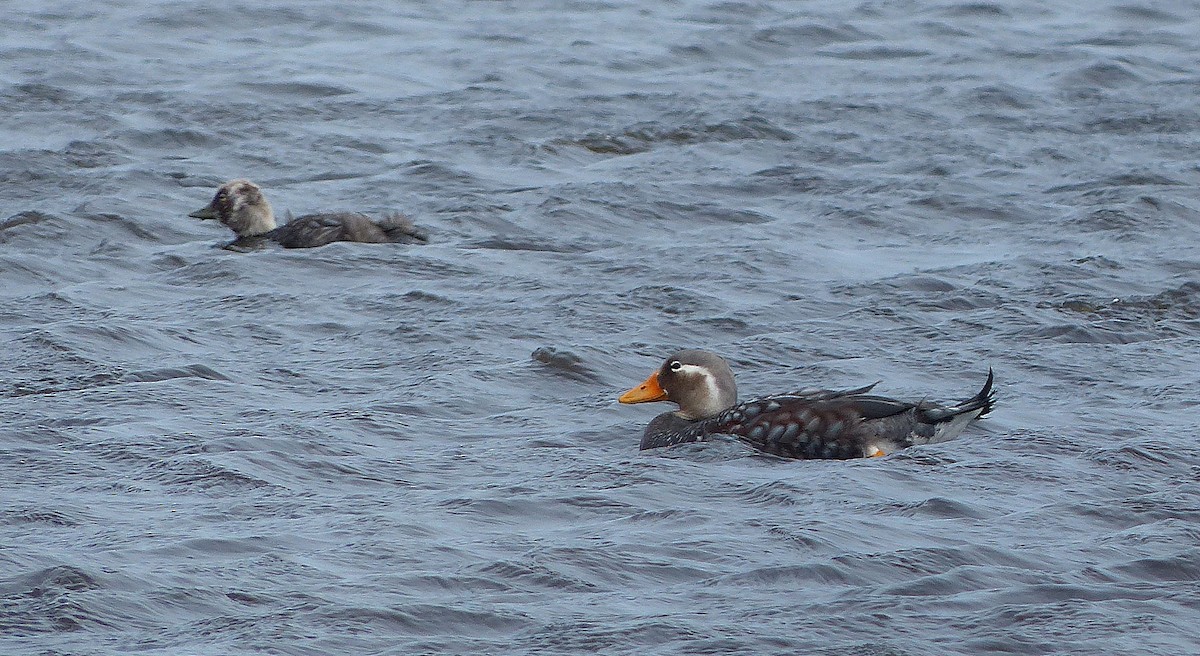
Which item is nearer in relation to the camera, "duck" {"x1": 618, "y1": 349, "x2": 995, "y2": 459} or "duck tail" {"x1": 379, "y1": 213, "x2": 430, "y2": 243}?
"duck" {"x1": 618, "y1": 349, "x2": 995, "y2": 459}

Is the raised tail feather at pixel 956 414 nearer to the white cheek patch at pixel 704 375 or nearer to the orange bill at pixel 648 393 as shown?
the white cheek patch at pixel 704 375

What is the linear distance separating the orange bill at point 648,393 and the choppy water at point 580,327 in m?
0.17

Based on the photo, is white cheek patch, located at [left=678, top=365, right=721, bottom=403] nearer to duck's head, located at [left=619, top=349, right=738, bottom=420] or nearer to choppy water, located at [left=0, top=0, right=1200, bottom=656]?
duck's head, located at [left=619, top=349, right=738, bottom=420]

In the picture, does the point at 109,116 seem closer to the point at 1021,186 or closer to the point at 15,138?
the point at 15,138

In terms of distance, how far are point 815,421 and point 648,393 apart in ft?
3.10

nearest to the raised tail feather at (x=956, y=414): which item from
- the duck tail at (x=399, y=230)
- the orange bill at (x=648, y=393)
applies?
the orange bill at (x=648, y=393)

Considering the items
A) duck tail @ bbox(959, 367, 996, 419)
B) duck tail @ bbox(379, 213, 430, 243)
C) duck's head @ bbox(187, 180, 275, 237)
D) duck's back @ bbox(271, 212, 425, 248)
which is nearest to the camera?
duck tail @ bbox(959, 367, 996, 419)

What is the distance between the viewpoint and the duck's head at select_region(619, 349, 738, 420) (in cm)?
990

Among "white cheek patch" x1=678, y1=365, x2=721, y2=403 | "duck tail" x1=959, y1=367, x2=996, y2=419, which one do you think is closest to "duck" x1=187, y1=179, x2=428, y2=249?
"white cheek patch" x1=678, y1=365, x2=721, y2=403

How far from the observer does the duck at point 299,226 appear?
13.5m

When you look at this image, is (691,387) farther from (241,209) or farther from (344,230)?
(241,209)

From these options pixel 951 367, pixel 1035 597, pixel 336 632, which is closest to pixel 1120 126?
pixel 951 367

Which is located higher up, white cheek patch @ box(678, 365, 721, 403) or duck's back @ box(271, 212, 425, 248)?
white cheek patch @ box(678, 365, 721, 403)

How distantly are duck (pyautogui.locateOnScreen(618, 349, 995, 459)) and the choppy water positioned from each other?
17cm
